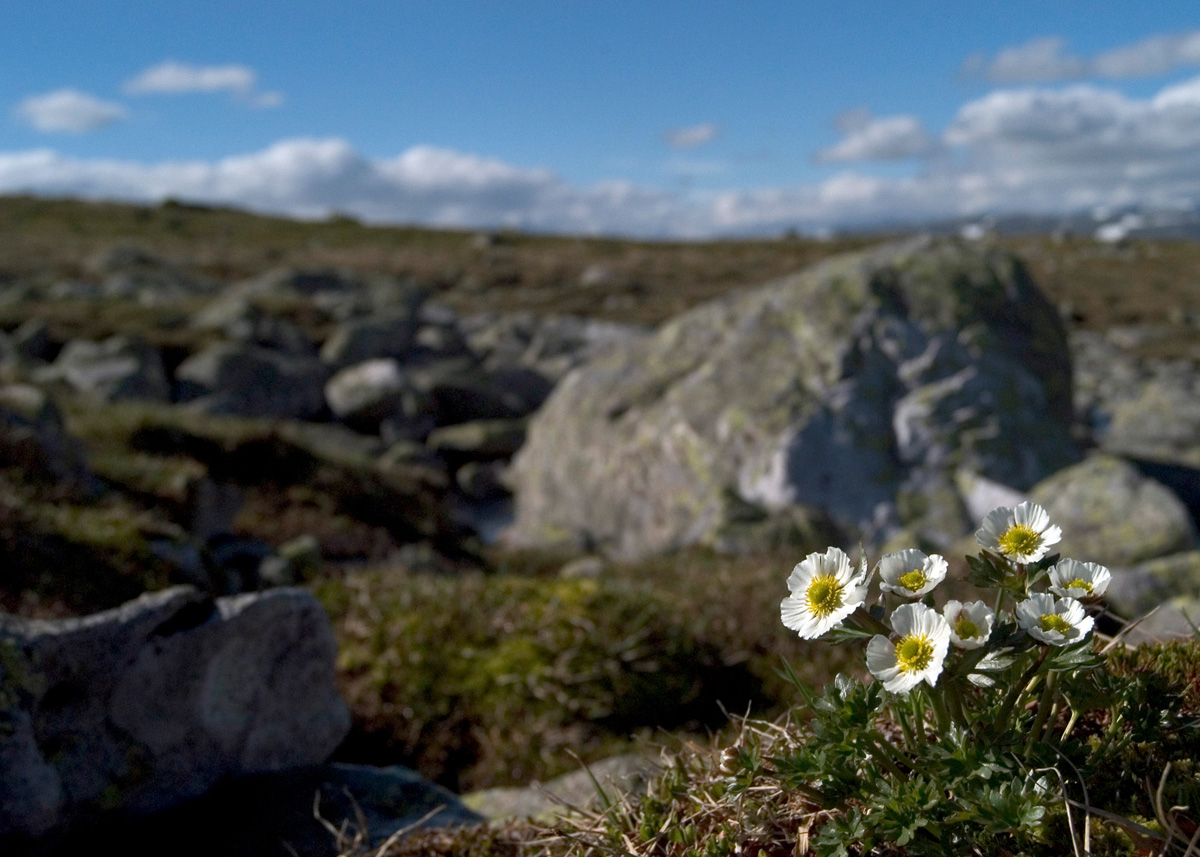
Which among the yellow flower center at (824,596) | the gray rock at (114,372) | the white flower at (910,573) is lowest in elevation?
the gray rock at (114,372)

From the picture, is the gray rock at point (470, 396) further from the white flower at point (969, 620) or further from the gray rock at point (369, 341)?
the white flower at point (969, 620)

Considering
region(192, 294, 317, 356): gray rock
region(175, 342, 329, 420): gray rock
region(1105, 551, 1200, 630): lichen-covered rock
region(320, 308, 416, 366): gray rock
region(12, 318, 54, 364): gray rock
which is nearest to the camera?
region(1105, 551, 1200, 630): lichen-covered rock

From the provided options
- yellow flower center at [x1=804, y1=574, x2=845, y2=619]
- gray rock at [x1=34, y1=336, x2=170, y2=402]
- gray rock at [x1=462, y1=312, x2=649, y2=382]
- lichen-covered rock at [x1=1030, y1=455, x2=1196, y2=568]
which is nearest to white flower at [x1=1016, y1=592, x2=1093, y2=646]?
yellow flower center at [x1=804, y1=574, x2=845, y2=619]

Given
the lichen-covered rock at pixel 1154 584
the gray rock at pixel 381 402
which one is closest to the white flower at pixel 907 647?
the lichen-covered rock at pixel 1154 584

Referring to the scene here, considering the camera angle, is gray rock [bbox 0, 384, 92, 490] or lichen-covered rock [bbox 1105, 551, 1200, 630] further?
gray rock [bbox 0, 384, 92, 490]

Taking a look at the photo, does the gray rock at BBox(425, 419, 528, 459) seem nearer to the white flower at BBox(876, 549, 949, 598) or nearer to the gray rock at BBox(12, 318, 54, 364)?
the gray rock at BBox(12, 318, 54, 364)

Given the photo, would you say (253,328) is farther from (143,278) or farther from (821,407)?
(143,278)

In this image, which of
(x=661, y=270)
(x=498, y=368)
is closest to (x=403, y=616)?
(x=498, y=368)
